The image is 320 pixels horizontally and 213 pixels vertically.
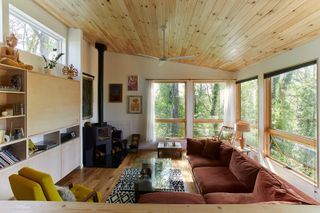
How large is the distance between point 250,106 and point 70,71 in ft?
14.8

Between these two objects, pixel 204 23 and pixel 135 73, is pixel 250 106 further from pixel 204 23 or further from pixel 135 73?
pixel 135 73

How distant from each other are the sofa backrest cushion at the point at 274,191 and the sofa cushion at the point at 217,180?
47 centimetres

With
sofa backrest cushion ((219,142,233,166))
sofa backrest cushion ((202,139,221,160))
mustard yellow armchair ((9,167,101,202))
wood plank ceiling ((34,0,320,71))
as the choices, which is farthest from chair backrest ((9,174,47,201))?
sofa backrest cushion ((202,139,221,160))

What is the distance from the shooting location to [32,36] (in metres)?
3.70

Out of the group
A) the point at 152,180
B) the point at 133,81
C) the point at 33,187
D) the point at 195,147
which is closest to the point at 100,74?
the point at 133,81

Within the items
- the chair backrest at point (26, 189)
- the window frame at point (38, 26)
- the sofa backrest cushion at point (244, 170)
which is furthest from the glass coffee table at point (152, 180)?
the window frame at point (38, 26)

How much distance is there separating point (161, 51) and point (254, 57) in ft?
7.42

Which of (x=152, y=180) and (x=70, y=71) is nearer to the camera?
(x=152, y=180)

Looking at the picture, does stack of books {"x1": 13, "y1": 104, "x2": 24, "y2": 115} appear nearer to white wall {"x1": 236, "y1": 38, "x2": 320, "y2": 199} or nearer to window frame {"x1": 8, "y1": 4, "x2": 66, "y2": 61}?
window frame {"x1": 8, "y1": 4, "x2": 66, "y2": 61}

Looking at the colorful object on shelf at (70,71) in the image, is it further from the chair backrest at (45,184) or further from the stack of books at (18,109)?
the chair backrest at (45,184)

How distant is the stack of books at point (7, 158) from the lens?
2.64 meters

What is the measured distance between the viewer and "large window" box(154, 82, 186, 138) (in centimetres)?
677

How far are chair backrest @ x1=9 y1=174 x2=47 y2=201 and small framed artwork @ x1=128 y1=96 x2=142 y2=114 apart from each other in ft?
15.8

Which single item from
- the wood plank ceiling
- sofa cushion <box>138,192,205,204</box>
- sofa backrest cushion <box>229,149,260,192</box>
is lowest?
sofa cushion <box>138,192,205,204</box>
